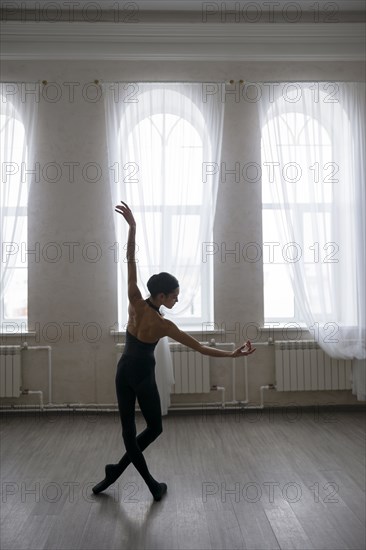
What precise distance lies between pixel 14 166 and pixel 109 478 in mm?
3621

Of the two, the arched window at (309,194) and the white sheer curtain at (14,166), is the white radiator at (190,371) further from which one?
the white sheer curtain at (14,166)

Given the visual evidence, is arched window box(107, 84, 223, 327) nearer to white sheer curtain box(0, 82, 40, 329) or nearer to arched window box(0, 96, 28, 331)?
white sheer curtain box(0, 82, 40, 329)

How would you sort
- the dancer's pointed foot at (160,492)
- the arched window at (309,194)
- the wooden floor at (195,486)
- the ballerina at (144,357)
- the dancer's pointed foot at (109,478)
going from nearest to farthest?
the wooden floor at (195,486) < the ballerina at (144,357) < the dancer's pointed foot at (160,492) < the dancer's pointed foot at (109,478) < the arched window at (309,194)

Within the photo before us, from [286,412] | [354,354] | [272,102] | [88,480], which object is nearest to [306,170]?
[272,102]

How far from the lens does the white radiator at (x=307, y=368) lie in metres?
5.82

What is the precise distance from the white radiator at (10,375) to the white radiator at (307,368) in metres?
2.82

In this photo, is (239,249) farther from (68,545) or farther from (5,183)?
(68,545)

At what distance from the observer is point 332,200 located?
5.86 m

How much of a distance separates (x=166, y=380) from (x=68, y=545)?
2.68m

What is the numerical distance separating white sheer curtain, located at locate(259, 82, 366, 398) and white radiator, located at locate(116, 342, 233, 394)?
1.24 m

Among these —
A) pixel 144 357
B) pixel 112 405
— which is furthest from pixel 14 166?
pixel 144 357

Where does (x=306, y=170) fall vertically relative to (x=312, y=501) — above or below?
above

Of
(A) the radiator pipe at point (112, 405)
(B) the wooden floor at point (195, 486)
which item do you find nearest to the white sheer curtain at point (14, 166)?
(A) the radiator pipe at point (112, 405)

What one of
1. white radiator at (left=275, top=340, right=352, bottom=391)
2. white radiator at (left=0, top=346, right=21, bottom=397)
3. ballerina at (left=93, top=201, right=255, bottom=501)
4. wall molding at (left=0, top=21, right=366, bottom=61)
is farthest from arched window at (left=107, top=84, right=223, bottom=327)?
ballerina at (left=93, top=201, right=255, bottom=501)
